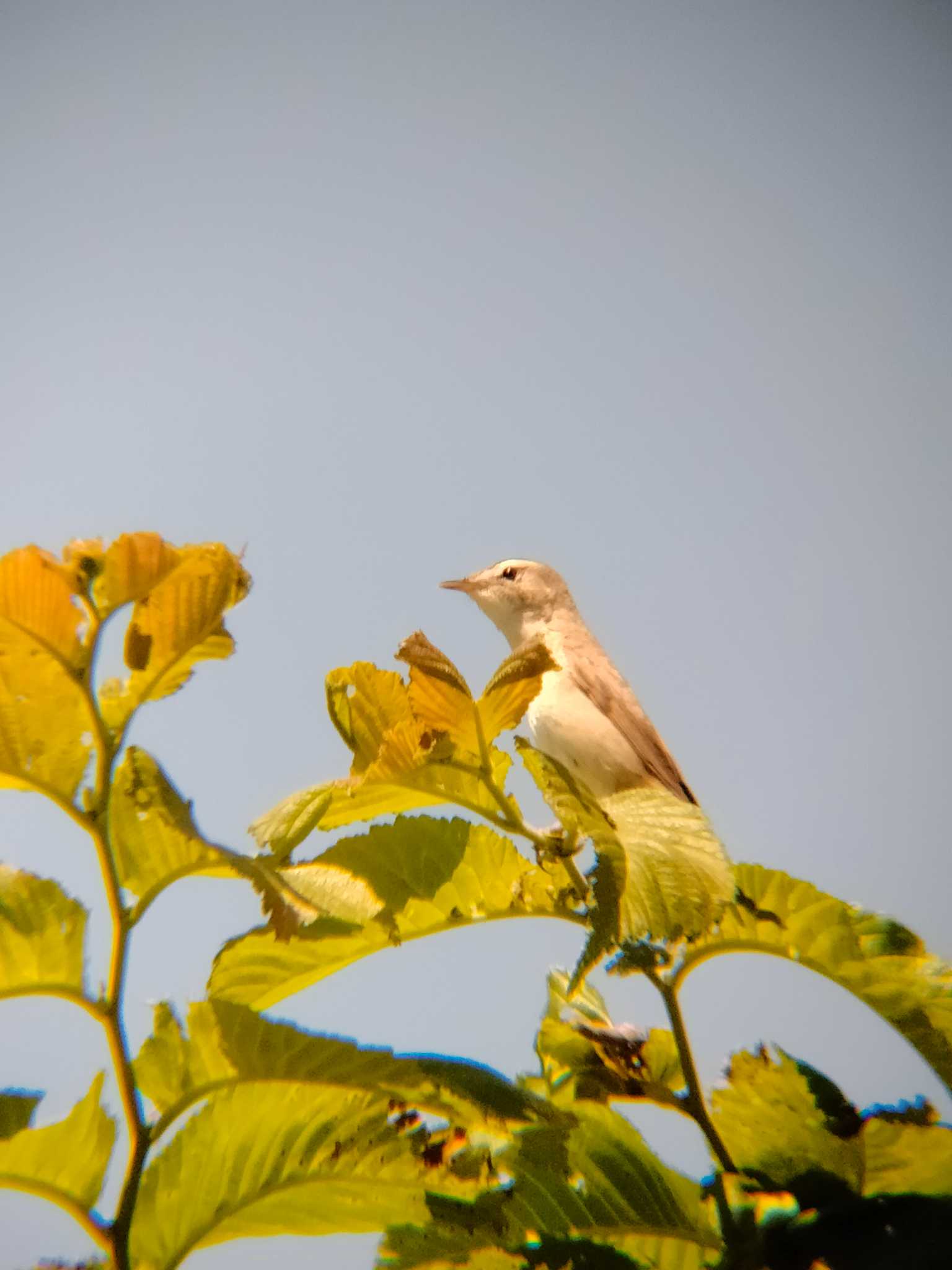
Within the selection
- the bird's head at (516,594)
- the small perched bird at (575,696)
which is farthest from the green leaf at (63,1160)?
the bird's head at (516,594)

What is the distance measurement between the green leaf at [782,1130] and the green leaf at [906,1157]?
0.5 inches

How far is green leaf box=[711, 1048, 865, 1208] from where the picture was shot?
40.3 inches

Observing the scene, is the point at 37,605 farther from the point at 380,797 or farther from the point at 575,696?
the point at 575,696

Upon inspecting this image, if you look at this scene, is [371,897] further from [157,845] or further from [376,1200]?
[376,1200]

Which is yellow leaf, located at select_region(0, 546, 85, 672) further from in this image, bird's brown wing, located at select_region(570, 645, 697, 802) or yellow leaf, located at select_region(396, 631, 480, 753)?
bird's brown wing, located at select_region(570, 645, 697, 802)

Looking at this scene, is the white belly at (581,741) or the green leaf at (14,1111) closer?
Answer: the green leaf at (14,1111)

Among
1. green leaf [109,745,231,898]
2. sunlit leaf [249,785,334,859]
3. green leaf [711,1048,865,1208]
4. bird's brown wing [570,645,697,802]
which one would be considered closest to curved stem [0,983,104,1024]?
green leaf [109,745,231,898]

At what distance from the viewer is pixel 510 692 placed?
102cm

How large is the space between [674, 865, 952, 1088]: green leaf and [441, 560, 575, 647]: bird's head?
329 cm

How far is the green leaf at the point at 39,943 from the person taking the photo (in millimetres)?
929

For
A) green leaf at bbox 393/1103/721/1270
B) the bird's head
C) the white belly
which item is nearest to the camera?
green leaf at bbox 393/1103/721/1270

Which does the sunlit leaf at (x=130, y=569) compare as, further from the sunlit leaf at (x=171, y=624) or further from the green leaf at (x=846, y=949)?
the green leaf at (x=846, y=949)

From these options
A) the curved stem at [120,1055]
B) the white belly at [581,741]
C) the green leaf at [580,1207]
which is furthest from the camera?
the white belly at [581,741]

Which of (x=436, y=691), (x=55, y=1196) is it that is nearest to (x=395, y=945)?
(x=436, y=691)
